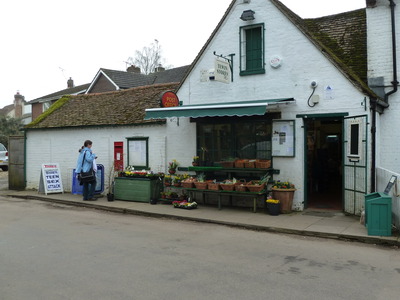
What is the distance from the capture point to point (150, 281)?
16.5ft

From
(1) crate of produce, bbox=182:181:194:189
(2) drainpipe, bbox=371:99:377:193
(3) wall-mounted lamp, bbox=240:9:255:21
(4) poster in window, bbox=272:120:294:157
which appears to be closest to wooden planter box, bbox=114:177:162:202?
(1) crate of produce, bbox=182:181:194:189

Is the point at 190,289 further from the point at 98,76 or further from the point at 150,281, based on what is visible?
the point at 98,76

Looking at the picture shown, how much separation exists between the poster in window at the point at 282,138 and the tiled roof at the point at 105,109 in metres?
4.26

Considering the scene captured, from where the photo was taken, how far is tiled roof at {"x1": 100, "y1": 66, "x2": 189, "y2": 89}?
29692 millimetres

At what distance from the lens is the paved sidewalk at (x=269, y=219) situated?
303 inches

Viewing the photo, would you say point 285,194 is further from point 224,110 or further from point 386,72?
point 386,72

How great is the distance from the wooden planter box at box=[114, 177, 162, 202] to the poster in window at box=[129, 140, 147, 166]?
3.03ft

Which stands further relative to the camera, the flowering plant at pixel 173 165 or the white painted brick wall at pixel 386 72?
the flowering plant at pixel 173 165

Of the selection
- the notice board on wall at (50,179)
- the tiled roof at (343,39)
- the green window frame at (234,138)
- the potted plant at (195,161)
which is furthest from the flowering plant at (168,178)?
the tiled roof at (343,39)

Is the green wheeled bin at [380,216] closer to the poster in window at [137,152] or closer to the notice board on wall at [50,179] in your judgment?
the poster in window at [137,152]

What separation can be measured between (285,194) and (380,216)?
2748mm

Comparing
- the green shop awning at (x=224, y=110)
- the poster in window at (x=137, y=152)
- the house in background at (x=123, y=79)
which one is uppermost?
the house in background at (x=123, y=79)

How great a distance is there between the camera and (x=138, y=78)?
31.4 m

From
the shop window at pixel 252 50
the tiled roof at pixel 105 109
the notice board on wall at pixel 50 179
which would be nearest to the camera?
the shop window at pixel 252 50
